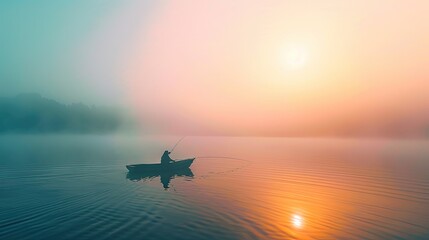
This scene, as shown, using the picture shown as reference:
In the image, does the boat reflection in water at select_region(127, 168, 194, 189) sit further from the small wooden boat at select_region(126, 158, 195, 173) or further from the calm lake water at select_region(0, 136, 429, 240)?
the small wooden boat at select_region(126, 158, 195, 173)

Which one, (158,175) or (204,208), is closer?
(204,208)

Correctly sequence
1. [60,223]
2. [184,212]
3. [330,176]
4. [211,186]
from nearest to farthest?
[60,223] → [184,212] → [211,186] → [330,176]

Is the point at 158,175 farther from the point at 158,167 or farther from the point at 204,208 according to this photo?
the point at 204,208

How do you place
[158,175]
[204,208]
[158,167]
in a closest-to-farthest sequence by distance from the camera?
[204,208] < [158,167] < [158,175]

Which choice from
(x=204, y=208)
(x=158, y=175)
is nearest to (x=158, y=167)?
(x=158, y=175)

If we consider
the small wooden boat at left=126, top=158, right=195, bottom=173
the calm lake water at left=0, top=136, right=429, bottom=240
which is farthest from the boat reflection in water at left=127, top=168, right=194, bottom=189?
the small wooden boat at left=126, top=158, right=195, bottom=173

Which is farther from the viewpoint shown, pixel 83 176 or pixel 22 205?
pixel 83 176

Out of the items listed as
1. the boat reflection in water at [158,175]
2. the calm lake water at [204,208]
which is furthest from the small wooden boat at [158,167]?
the calm lake water at [204,208]

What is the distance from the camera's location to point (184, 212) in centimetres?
2723

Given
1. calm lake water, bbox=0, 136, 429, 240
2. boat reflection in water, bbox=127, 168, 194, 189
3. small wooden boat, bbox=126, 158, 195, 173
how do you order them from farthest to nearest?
1. small wooden boat, bbox=126, 158, 195, 173
2. boat reflection in water, bbox=127, 168, 194, 189
3. calm lake water, bbox=0, 136, 429, 240

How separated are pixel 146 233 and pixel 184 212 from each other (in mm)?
6619

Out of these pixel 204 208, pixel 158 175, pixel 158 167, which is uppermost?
pixel 158 167

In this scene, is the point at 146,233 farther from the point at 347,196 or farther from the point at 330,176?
the point at 330,176

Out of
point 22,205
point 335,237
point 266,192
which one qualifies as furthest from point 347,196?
point 22,205
